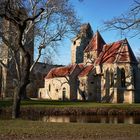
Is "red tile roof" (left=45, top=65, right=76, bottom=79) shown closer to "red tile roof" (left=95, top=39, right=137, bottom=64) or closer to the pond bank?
"red tile roof" (left=95, top=39, right=137, bottom=64)

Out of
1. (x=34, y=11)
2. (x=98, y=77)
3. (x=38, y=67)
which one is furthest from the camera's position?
(x=38, y=67)

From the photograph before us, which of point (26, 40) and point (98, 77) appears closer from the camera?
point (26, 40)

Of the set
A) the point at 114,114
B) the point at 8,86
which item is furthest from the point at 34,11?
the point at 8,86

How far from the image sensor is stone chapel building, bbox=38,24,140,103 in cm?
6069

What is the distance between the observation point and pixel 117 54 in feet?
205

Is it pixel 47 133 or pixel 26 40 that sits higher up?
pixel 26 40

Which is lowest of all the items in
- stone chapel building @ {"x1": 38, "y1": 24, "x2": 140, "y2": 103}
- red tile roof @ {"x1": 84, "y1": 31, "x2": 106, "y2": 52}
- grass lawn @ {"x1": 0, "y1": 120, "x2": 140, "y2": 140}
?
grass lawn @ {"x1": 0, "y1": 120, "x2": 140, "y2": 140}

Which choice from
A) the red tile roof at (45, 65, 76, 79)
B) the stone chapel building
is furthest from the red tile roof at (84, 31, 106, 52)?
the red tile roof at (45, 65, 76, 79)

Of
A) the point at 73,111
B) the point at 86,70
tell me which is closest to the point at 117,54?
the point at 86,70

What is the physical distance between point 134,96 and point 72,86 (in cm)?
1554

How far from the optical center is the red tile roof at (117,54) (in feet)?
201

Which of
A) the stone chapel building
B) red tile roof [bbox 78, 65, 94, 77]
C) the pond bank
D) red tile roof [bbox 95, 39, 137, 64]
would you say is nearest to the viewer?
the pond bank

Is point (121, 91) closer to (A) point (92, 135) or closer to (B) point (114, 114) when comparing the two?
(B) point (114, 114)

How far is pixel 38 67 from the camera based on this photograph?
98.4 metres
